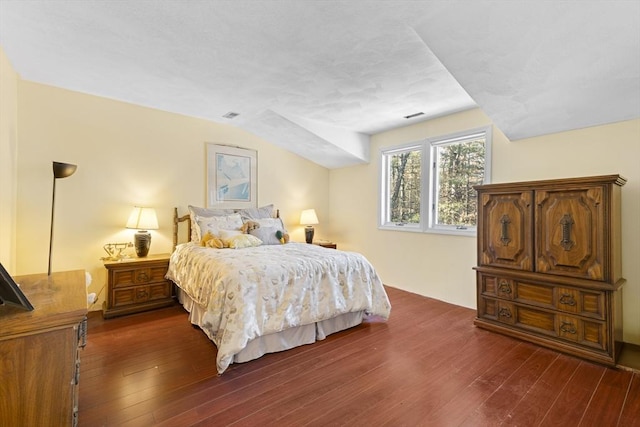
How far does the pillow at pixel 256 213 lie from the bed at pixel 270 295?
88 cm

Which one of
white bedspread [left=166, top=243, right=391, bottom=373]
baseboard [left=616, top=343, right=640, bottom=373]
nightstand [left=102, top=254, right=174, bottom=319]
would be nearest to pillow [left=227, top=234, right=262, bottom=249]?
white bedspread [left=166, top=243, right=391, bottom=373]

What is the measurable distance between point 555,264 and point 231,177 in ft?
13.3

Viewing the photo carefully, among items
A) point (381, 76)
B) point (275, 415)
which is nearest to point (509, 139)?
point (381, 76)

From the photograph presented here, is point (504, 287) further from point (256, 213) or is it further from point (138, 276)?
point (138, 276)

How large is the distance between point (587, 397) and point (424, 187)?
2723 mm

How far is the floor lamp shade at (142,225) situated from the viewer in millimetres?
3490

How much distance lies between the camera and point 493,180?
3.38 m

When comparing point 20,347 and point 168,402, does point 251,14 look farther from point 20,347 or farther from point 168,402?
point 168,402

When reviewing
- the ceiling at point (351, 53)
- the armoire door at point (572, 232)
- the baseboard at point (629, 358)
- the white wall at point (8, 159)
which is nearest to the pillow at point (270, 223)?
the ceiling at point (351, 53)

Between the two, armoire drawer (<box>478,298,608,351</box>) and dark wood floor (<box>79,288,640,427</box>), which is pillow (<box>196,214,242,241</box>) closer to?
dark wood floor (<box>79,288,640,427</box>)

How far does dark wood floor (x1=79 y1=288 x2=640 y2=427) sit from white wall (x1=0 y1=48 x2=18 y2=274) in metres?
1.13

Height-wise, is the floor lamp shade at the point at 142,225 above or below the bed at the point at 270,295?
above

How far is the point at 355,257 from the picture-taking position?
3047 millimetres

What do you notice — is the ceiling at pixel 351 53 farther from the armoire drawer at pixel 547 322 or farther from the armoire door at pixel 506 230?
the armoire drawer at pixel 547 322
